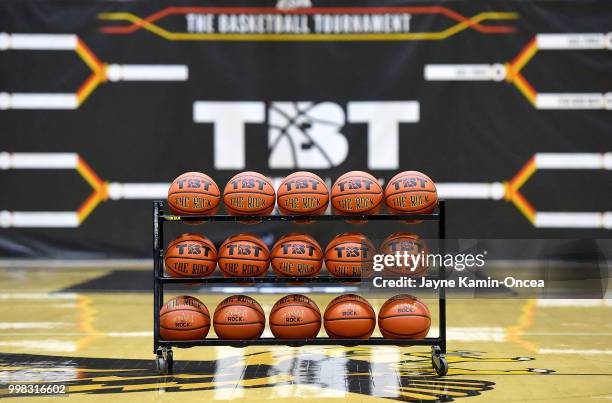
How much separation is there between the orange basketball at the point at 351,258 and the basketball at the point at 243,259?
0.39m

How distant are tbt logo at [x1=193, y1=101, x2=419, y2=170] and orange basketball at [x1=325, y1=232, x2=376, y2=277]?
192 inches

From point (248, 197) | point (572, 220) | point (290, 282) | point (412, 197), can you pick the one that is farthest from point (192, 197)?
point (572, 220)

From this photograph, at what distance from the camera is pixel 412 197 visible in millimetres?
4531

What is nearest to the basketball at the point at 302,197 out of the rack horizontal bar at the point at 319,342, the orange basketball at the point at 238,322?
the orange basketball at the point at 238,322

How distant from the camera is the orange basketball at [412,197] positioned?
4.53 m

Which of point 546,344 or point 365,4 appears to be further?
point 365,4

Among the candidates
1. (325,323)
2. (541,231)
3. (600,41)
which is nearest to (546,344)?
(325,323)

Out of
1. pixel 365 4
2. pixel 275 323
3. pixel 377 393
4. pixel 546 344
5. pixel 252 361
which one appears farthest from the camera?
pixel 365 4

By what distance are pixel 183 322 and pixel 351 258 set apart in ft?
3.41

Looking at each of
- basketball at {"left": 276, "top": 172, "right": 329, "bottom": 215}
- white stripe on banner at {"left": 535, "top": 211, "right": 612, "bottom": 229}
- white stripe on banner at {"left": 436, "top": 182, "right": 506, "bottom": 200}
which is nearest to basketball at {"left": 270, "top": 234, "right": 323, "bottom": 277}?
basketball at {"left": 276, "top": 172, "right": 329, "bottom": 215}

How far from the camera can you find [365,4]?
9328 millimetres

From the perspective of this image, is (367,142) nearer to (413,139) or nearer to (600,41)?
(413,139)

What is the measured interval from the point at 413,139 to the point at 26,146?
15.4 feet
